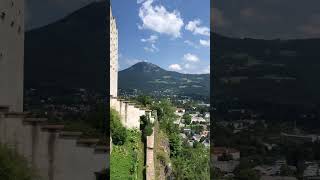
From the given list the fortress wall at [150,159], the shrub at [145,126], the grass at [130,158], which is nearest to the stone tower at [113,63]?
the shrub at [145,126]

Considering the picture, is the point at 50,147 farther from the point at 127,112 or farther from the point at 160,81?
the point at 160,81

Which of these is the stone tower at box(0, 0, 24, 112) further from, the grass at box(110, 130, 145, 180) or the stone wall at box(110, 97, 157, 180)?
the stone wall at box(110, 97, 157, 180)

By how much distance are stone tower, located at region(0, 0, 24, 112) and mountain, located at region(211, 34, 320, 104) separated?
24.0 meters

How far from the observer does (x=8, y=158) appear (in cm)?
470

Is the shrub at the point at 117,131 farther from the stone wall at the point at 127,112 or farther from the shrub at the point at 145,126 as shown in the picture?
the shrub at the point at 145,126

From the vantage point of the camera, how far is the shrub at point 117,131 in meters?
23.5

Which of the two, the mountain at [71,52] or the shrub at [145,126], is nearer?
the mountain at [71,52]

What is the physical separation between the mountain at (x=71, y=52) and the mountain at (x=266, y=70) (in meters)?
9.96

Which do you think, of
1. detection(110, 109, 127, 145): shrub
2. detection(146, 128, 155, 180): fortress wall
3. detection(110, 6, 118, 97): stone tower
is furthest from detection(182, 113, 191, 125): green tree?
detection(110, 109, 127, 145): shrub

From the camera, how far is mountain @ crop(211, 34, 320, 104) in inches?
1286

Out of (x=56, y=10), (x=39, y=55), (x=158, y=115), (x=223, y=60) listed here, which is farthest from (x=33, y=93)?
(x=223, y=60)

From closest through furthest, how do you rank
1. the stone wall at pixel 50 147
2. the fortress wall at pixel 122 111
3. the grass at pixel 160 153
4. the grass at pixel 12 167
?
the grass at pixel 12 167, the stone wall at pixel 50 147, the fortress wall at pixel 122 111, the grass at pixel 160 153

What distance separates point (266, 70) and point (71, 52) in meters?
16.8

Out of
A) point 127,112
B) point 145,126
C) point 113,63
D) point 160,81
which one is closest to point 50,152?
point 127,112
